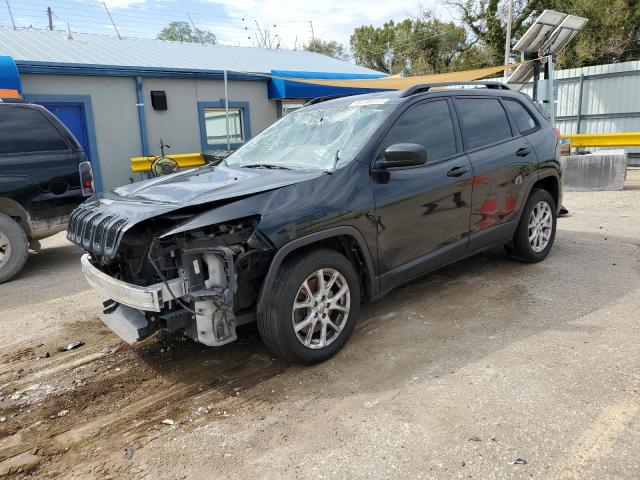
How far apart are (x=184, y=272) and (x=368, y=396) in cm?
133

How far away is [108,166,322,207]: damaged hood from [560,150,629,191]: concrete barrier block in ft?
29.2

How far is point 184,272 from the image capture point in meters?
2.99

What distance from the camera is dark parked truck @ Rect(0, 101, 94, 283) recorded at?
5.78 m

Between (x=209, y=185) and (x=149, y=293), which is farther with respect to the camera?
(x=209, y=185)

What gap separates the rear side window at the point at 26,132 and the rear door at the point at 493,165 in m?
4.72

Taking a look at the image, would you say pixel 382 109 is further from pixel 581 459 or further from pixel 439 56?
pixel 439 56

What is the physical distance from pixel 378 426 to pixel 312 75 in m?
13.2

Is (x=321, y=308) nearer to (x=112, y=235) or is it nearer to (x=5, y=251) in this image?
(x=112, y=235)

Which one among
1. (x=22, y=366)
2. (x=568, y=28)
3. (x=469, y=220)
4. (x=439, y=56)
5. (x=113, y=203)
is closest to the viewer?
(x=113, y=203)

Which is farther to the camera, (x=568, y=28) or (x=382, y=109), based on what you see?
(x=568, y=28)

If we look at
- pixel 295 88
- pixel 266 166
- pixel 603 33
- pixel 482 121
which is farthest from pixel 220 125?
pixel 603 33

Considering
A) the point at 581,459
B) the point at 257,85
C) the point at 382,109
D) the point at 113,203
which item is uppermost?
the point at 257,85

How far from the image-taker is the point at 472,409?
2.87 meters

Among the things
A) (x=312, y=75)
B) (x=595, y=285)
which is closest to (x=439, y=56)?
(x=312, y=75)
